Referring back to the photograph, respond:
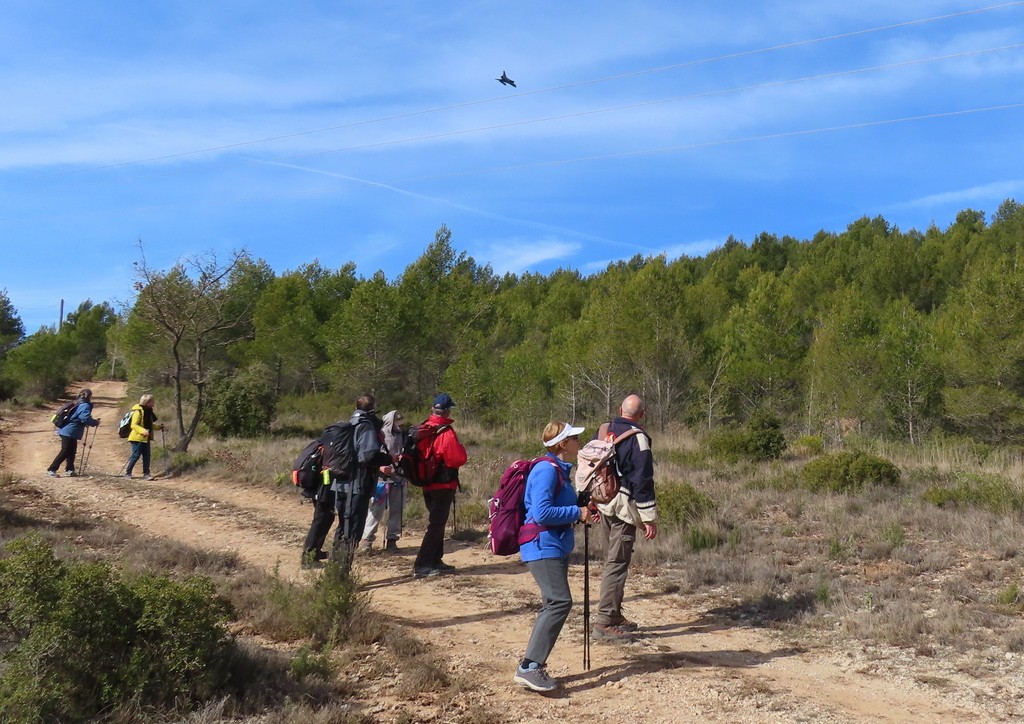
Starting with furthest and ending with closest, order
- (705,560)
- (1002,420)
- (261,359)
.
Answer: (261,359) < (1002,420) < (705,560)

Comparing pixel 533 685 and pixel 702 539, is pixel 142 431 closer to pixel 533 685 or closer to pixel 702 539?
pixel 702 539

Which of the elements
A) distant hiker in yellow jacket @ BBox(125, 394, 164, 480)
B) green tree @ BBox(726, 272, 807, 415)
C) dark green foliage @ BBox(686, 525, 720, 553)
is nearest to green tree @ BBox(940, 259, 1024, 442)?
green tree @ BBox(726, 272, 807, 415)

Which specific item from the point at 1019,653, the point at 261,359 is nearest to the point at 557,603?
→ the point at 1019,653

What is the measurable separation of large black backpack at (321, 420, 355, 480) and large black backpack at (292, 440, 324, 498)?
193 mm

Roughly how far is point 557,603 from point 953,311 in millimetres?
27610

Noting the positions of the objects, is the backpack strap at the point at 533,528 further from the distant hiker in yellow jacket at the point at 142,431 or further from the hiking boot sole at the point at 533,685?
the distant hiker in yellow jacket at the point at 142,431

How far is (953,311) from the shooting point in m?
27.9

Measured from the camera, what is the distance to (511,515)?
16.3ft

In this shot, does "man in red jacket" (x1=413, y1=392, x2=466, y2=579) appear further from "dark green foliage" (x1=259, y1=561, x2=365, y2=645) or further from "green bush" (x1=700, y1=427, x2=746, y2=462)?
"green bush" (x1=700, y1=427, x2=746, y2=462)

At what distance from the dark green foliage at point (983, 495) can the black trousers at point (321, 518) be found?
25.2 feet

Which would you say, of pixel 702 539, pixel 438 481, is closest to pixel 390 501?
pixel 438 481

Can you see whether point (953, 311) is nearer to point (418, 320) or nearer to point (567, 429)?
point (418, 320)

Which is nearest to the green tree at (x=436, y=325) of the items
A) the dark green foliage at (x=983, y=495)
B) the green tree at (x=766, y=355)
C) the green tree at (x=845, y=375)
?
the green tree at (x=766, y=355)

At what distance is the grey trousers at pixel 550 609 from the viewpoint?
4.84 meters
